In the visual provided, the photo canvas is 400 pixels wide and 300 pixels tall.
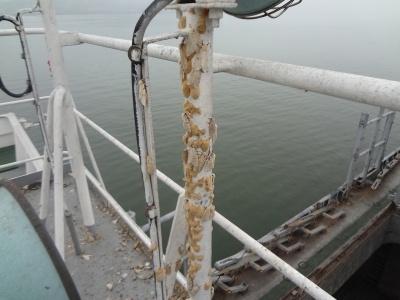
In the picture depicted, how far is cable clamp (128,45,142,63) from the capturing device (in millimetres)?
974

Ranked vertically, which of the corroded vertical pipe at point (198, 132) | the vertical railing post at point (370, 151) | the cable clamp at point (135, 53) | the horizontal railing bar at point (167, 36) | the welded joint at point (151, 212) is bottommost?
the vertical railing post at point (370, 151)

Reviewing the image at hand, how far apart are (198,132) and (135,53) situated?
1.11ft

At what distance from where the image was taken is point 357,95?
2.55ft

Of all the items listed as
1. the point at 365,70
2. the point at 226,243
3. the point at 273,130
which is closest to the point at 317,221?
the point at 226,243

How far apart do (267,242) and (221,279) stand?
3.33 ft

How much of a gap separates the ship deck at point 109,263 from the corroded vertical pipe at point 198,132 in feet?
4.09

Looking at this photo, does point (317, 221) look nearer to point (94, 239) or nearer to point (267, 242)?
point (267, 242)

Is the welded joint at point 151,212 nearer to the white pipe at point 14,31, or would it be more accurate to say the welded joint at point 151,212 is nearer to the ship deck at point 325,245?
the white pipe at point 14,31

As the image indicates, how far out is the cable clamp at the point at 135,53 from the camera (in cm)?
97

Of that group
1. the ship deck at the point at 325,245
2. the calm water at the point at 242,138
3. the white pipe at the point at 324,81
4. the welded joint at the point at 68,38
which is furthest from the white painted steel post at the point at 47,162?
the calm water at the point at 242,138

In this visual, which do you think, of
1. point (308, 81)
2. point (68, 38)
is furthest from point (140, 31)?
point (68, 38)

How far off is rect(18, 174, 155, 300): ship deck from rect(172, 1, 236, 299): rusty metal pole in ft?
4.12

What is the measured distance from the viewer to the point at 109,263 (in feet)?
8.29

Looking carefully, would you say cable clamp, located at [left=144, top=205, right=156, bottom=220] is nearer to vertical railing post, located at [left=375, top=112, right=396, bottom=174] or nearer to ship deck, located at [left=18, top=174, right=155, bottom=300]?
ship deck, located at [left=18, top=174, right=155, bottom=300]
